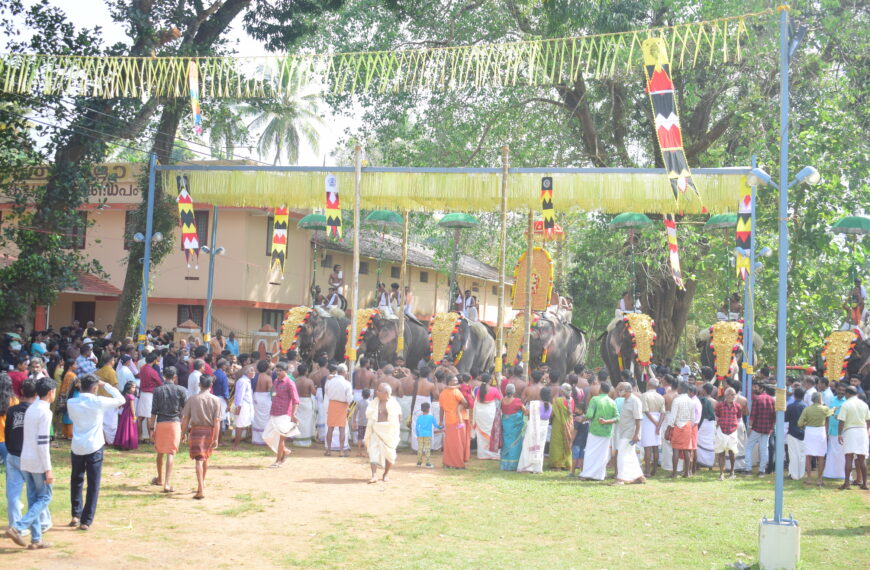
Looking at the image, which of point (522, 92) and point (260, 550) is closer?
point (260, 550)

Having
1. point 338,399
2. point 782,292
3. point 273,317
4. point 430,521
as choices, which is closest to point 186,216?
point 338,399

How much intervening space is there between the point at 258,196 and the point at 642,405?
7.96 metres

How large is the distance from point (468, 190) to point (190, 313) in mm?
14755

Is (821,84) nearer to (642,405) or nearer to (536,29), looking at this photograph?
(536,29)

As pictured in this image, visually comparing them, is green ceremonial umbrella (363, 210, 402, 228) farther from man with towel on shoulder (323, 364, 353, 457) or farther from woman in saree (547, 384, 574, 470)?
woman in saree (547, 384, 574, 470)

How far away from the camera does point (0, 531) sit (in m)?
8.24

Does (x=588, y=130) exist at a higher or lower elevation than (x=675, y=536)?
higher

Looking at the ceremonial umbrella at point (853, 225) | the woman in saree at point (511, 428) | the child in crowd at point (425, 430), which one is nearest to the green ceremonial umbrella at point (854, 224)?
the ceremonial umbrella at point (853, 225)

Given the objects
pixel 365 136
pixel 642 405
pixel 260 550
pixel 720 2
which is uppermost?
pixel 720 2

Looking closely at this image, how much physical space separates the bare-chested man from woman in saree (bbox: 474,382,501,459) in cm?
53

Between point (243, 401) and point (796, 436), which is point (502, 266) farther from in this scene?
point (796, 436)

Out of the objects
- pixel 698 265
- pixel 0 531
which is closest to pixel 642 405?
pixel 698 265

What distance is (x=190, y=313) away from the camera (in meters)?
27.3

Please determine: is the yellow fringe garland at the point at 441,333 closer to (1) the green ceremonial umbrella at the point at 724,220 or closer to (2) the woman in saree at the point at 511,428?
(1) the green ceremonial umbrella at the point at 724,220
